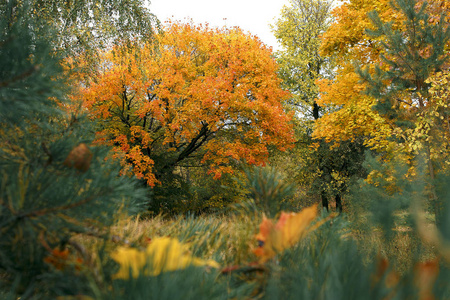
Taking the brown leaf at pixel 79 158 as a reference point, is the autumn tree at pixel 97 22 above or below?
above

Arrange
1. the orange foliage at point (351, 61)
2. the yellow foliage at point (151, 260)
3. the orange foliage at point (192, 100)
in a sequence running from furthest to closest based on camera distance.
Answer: the orange foliage at point (192, 100) → the orange foliage at point (351, 61) → the yellow foliage at point (151, 260)

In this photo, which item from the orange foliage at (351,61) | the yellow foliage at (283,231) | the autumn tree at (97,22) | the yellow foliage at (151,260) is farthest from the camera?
the orange foliage at (351,61)

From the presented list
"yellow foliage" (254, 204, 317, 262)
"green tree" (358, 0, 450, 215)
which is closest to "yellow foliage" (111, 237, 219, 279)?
"yellow foliage" (254, 204, 317, 262)

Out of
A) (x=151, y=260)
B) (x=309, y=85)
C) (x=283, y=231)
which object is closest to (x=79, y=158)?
(x=151, y=260)

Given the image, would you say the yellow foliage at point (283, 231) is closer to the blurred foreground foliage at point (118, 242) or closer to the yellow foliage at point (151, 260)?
the blurred foreground foliage at point (118, 242)

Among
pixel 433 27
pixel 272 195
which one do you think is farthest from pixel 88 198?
pixel 433 27

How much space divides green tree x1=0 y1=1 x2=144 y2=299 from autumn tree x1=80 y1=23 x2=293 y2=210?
27.6ft

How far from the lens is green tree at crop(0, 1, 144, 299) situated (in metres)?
0.60

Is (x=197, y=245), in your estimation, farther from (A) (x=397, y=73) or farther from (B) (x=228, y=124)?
(B) (x=228, y=124)

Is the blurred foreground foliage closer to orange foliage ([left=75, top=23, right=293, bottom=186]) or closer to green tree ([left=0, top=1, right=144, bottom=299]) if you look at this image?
green tree ([left=0, top=1, right=144, bottom=299])

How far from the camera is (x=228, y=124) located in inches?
454

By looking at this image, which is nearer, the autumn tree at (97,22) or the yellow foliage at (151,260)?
the yellow foliage at (151,260)

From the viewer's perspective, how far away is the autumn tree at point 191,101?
10109 millimetres

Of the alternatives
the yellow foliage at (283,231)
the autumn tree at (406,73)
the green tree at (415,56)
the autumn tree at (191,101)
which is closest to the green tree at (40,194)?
the yellow foliage at (283,231)
